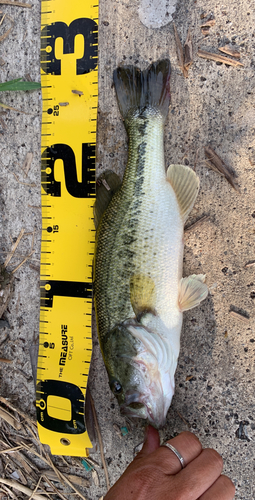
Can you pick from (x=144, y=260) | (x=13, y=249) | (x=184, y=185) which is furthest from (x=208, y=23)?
(x=13, y=249)

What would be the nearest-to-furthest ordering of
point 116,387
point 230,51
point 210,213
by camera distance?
point 116,387 → point 230,51 → point 210,213

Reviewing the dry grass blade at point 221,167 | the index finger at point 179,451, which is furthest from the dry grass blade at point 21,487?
the dry grass blade at point 221,167

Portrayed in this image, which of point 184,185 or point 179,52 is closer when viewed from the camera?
point 184,185

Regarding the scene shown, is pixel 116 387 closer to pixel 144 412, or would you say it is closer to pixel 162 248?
pixel 144 412

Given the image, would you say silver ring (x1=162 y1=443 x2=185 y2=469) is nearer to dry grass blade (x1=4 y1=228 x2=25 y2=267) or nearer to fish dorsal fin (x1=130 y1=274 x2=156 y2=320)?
fish dorsal fin (x1=130 y1=274 x2=156 y2=320)

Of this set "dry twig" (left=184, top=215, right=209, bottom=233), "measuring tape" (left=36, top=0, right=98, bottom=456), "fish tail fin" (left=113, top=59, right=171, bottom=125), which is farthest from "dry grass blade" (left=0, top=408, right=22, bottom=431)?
"fish tail fin" (left=113, top=59, right=171, bottom=125)

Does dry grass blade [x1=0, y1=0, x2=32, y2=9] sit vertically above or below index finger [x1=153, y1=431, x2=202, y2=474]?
above
